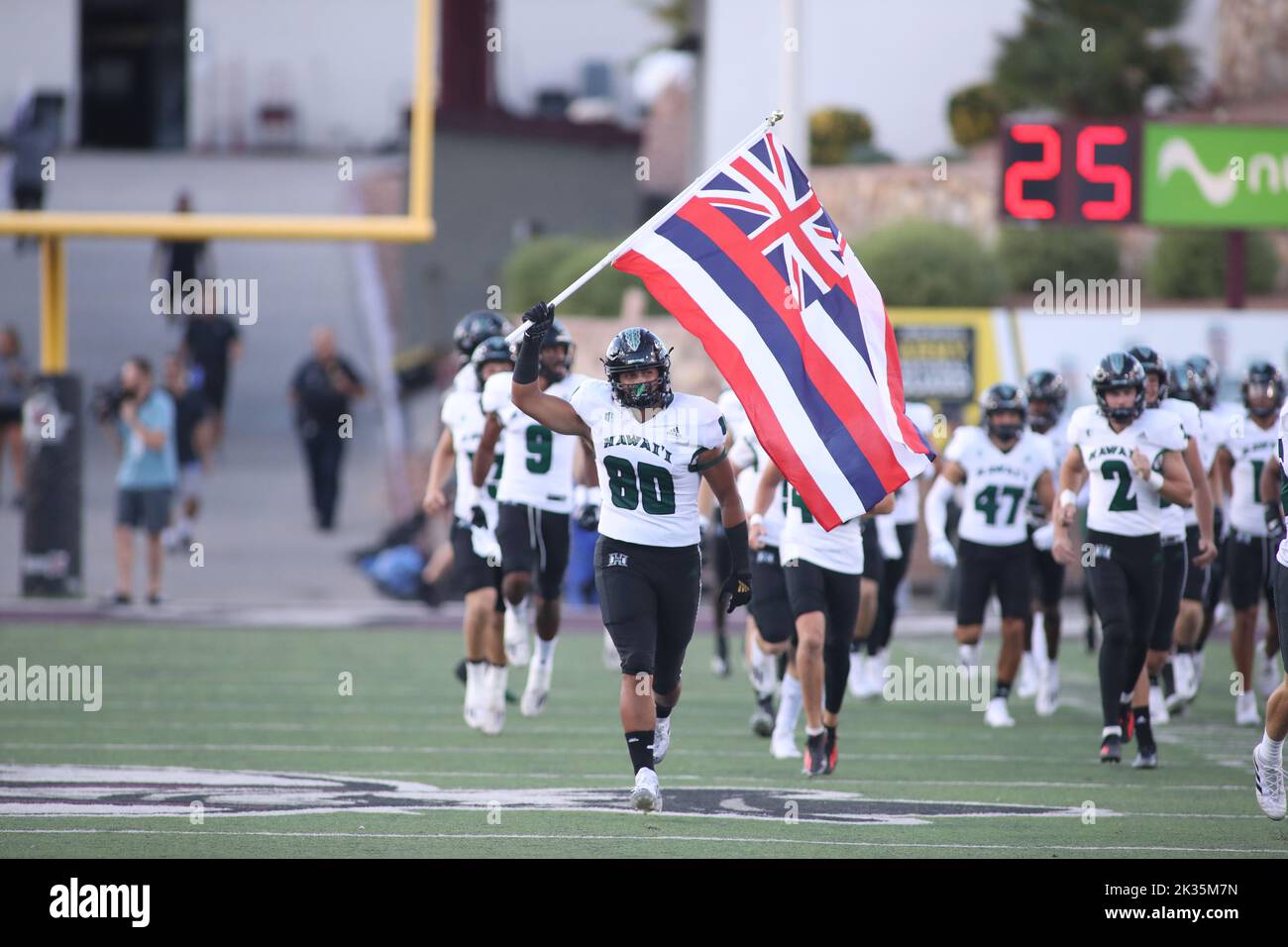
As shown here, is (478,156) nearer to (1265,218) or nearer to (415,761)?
(1265,218)

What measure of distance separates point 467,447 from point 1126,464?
143 inches

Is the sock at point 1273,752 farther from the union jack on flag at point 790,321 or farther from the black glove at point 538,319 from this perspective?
the black glove at point 538,319

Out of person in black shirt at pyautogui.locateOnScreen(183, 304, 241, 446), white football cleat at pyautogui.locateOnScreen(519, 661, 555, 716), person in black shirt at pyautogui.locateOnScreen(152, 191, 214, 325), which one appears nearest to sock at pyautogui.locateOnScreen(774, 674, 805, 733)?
white football cleat at pyautogui.locateOnScreen(519, 661, 555, 716)

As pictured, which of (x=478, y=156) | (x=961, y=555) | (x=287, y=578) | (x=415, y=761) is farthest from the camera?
(x=478, y=156)

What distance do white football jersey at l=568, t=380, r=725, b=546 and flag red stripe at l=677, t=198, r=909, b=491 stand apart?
31.8 inches

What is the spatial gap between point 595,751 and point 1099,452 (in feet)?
9.90

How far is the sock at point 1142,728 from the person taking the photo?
1035 centimetres

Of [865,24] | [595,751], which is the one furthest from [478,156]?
[595,751]

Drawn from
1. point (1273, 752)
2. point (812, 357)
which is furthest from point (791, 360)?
point (1273, 752)

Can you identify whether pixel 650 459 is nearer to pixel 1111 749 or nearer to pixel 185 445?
pixel 1111 749

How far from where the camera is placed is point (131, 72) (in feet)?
61.5

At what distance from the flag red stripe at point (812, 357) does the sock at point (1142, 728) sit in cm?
213

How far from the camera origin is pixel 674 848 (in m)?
7.72

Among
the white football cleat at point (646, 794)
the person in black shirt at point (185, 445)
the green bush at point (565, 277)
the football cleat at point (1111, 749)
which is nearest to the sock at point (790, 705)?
the football cleat at point (1111, 749)
